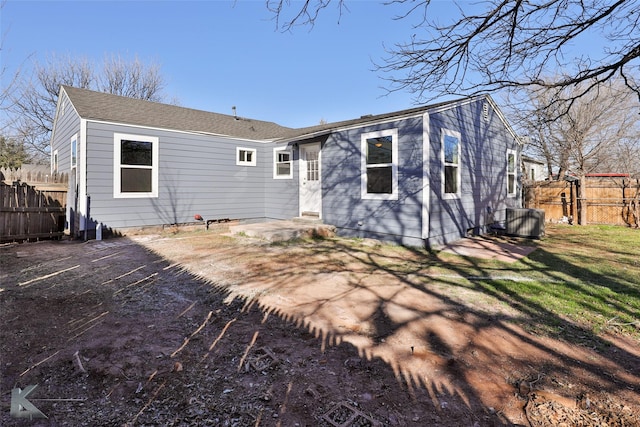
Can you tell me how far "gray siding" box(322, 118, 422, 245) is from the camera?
751 centimetres

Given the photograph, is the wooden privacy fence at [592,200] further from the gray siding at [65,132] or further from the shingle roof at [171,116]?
the gray siding at [65,132]

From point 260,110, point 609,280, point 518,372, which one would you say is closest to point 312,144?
point 609,280

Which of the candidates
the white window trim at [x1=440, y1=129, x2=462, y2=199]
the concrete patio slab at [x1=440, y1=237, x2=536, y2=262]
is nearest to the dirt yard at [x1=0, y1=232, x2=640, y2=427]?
the concrete patio slab at [x1=440, y1=237, x2=536, y2=262]

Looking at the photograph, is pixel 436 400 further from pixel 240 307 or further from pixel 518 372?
pixel 240 307

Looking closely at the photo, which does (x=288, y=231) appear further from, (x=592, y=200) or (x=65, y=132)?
(x=592, y=200)

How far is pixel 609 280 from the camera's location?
5.00 m

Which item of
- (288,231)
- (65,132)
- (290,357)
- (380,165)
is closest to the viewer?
(290,357)

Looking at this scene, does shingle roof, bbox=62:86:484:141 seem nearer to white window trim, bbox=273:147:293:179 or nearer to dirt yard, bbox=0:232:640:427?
white window trim, bbox=273:147:293:179

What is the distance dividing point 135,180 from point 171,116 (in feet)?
9.22

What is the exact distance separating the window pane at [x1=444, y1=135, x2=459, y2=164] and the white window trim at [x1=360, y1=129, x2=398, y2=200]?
1.39m

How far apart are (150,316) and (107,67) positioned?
26610mm

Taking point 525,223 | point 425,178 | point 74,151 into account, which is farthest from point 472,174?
point 74,151

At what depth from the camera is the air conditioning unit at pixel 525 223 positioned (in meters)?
8.91

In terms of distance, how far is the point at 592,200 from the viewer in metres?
12.2
